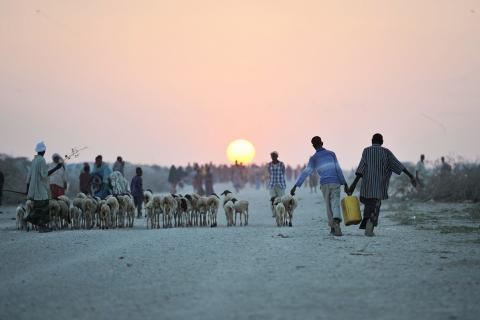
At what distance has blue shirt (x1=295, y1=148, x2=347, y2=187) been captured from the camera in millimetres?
15484

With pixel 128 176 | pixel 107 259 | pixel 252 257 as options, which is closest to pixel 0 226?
pixel 107 259

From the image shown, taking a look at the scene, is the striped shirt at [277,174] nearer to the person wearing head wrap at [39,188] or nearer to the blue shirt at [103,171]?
the blue shirt at [103,171]

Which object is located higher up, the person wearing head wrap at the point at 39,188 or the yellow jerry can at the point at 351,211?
the person wearing head wrap at the point at 39,188

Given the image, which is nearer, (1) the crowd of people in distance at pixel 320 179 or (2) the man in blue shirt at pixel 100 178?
(1) the crowd of people in distance at pixel 320 179

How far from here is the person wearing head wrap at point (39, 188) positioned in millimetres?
17781

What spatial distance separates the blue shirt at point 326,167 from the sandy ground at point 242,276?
111cm

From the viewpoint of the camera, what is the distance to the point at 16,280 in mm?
9805

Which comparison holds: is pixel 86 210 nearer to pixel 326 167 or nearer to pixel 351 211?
pixel 326 167

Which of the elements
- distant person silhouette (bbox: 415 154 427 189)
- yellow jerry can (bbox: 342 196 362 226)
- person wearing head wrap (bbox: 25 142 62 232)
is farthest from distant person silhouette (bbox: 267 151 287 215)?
distant person silhouette (bbox: 415 154 427 189)

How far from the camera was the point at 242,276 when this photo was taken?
9422 mm

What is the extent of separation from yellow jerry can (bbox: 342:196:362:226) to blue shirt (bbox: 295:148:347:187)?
396 mm

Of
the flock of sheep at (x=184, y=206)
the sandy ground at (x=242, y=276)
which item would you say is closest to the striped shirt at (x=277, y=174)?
the flock of sheep at (x=184, y=206)

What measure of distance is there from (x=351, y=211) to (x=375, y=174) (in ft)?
2.88

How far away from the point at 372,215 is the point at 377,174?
0.79 m
